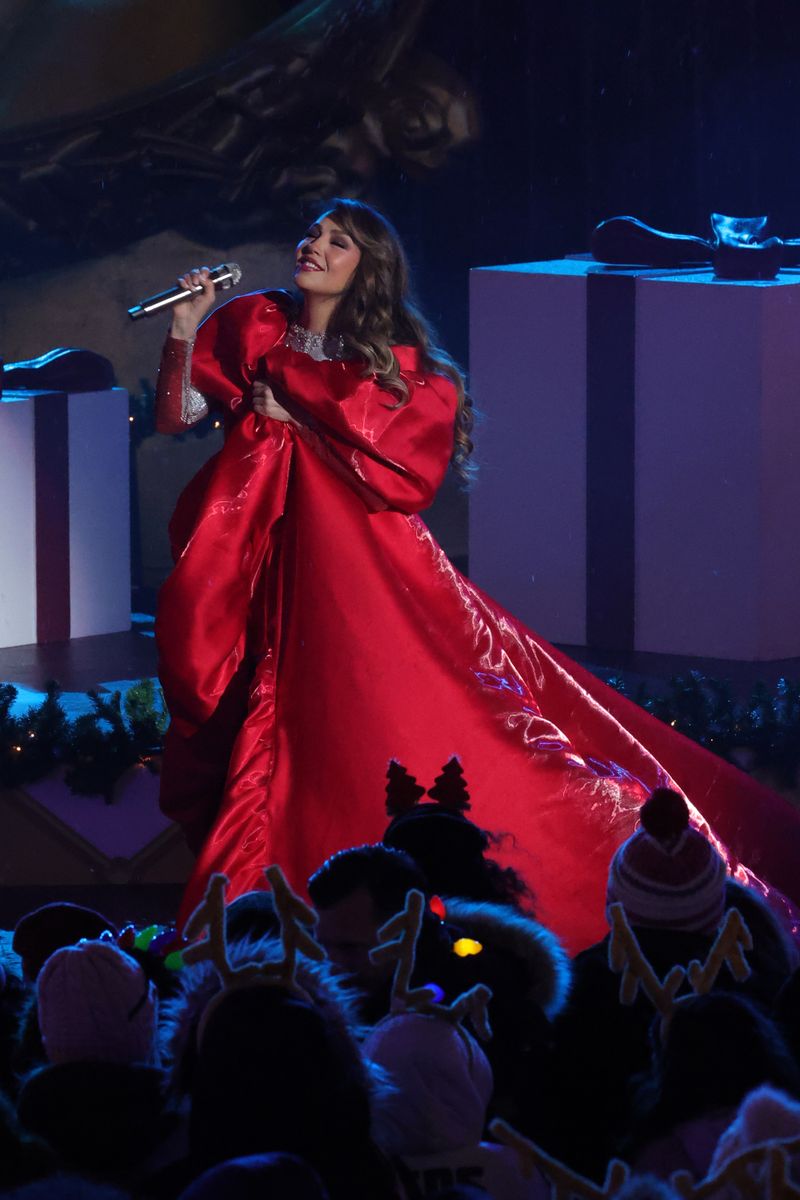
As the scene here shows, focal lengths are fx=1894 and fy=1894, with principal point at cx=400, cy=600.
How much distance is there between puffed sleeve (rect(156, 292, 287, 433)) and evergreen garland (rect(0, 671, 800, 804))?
0.86 meters

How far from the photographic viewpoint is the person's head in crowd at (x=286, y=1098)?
1.17m

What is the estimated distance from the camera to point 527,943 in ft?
5.69

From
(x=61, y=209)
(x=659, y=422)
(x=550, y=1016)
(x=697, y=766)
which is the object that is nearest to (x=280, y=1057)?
(x=550, y=1016)

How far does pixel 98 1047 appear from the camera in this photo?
1.37 m

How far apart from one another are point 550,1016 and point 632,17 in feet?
18.4

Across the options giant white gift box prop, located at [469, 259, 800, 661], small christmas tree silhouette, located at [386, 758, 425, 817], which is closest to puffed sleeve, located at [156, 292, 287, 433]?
small christmas tree silhouette, located at [386, 758, 425, 817]

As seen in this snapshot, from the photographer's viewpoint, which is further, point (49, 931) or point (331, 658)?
point (331, 658)

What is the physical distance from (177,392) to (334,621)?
505 millimetres

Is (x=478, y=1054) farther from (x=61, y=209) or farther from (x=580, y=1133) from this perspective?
(x=61, y=209)

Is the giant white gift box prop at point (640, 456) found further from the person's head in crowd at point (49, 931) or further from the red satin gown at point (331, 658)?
the person's head in crowd at point (49, 931)

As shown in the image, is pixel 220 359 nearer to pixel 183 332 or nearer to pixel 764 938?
pixel 183 332

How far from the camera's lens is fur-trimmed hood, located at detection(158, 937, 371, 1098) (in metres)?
1.31

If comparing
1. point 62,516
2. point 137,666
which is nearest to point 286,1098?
point 137,666

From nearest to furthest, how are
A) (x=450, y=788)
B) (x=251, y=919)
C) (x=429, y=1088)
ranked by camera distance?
(x=429, y=1088)
(x=251, y=919)
(x=450, y=788)
